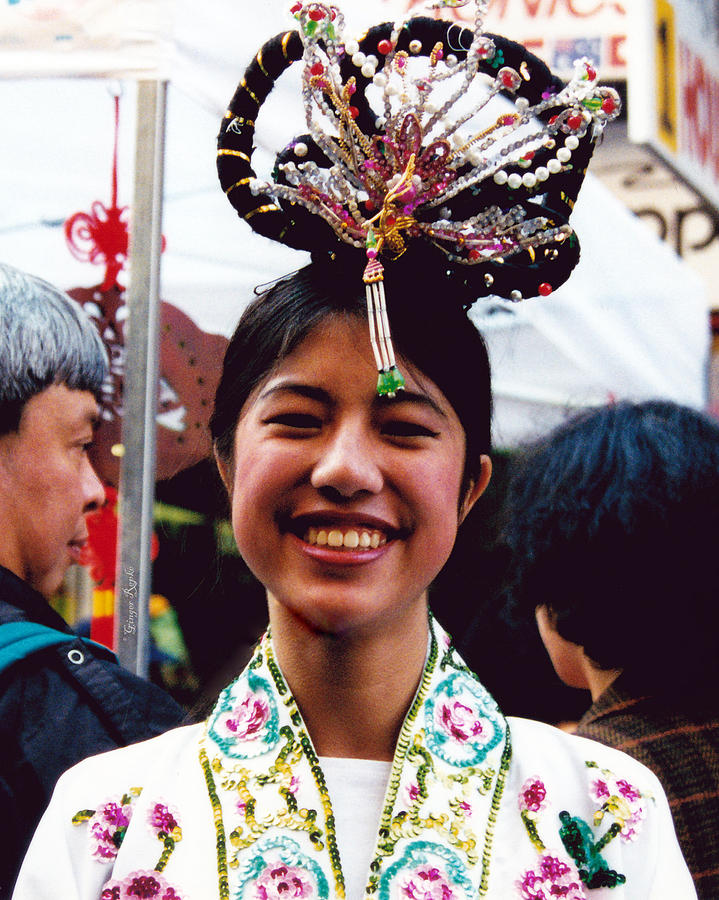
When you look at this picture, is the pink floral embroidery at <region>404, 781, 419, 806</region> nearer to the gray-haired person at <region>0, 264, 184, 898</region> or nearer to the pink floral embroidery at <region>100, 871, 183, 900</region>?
the pink floral embroidery at <region>100, 871, 183, 900</region>

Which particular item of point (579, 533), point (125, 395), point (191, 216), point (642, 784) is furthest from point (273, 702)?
point (191, 216)

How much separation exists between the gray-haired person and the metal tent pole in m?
0.07

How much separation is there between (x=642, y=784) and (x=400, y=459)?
19.2 inches

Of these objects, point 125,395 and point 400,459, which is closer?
point 400,459

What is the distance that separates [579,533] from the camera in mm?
1682

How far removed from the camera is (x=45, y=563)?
1.78m

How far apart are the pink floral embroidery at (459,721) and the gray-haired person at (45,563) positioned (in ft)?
1.62

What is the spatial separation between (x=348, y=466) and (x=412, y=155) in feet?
1.24

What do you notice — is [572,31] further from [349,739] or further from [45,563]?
[349,739]

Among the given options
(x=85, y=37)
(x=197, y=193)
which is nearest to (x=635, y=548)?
(x=197, y=193)

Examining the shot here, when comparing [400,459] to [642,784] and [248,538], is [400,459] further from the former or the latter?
[642,784]

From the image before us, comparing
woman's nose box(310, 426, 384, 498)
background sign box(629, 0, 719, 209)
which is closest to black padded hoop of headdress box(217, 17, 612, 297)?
woman's nose box(310, 426, 384, 498)

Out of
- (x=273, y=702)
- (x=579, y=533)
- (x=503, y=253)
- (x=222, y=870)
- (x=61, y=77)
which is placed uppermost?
(x=61, y=77)

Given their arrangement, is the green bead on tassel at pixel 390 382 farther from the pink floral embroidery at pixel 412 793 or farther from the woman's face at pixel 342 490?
the pink floral embroidery at pixel 412 793
